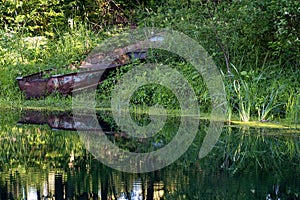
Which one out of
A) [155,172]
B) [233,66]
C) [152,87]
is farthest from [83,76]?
[155,172]

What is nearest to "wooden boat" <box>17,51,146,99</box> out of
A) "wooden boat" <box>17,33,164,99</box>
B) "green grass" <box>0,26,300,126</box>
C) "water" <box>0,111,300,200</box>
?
"wooden boat" <box>17,33,164,99</box>

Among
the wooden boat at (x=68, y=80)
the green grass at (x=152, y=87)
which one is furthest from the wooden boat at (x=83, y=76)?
the green grass at (x=152, y=87)

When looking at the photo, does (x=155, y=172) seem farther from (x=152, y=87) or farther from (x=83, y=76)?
(x=83, y=76)

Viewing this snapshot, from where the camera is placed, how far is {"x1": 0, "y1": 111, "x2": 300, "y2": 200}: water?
375 centimetres

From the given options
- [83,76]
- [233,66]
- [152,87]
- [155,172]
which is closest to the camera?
[155,172]

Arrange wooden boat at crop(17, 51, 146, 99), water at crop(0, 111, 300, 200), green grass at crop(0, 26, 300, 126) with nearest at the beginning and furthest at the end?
water at crop(0, 111, 300, 200) → green grass at crop(0, 26, 300, 126) → wooden boat at crop(17, 51, 146, 99)

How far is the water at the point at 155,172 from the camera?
3748mm

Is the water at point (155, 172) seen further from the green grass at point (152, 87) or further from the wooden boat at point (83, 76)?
the wooden boat at point (83, 76)

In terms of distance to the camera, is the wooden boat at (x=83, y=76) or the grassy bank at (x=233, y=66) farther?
the wooden boat at (x=83, y=76)

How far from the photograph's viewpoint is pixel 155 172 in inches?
172

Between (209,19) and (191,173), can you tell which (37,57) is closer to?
(209,19)

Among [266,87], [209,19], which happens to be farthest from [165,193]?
[209,19]

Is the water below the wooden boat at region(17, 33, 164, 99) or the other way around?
below

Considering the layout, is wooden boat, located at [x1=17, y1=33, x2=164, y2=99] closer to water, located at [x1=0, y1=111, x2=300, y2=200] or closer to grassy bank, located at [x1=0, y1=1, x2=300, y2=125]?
grassy bank, located at [x1=0, y1=1, x2=300, y2=125]
